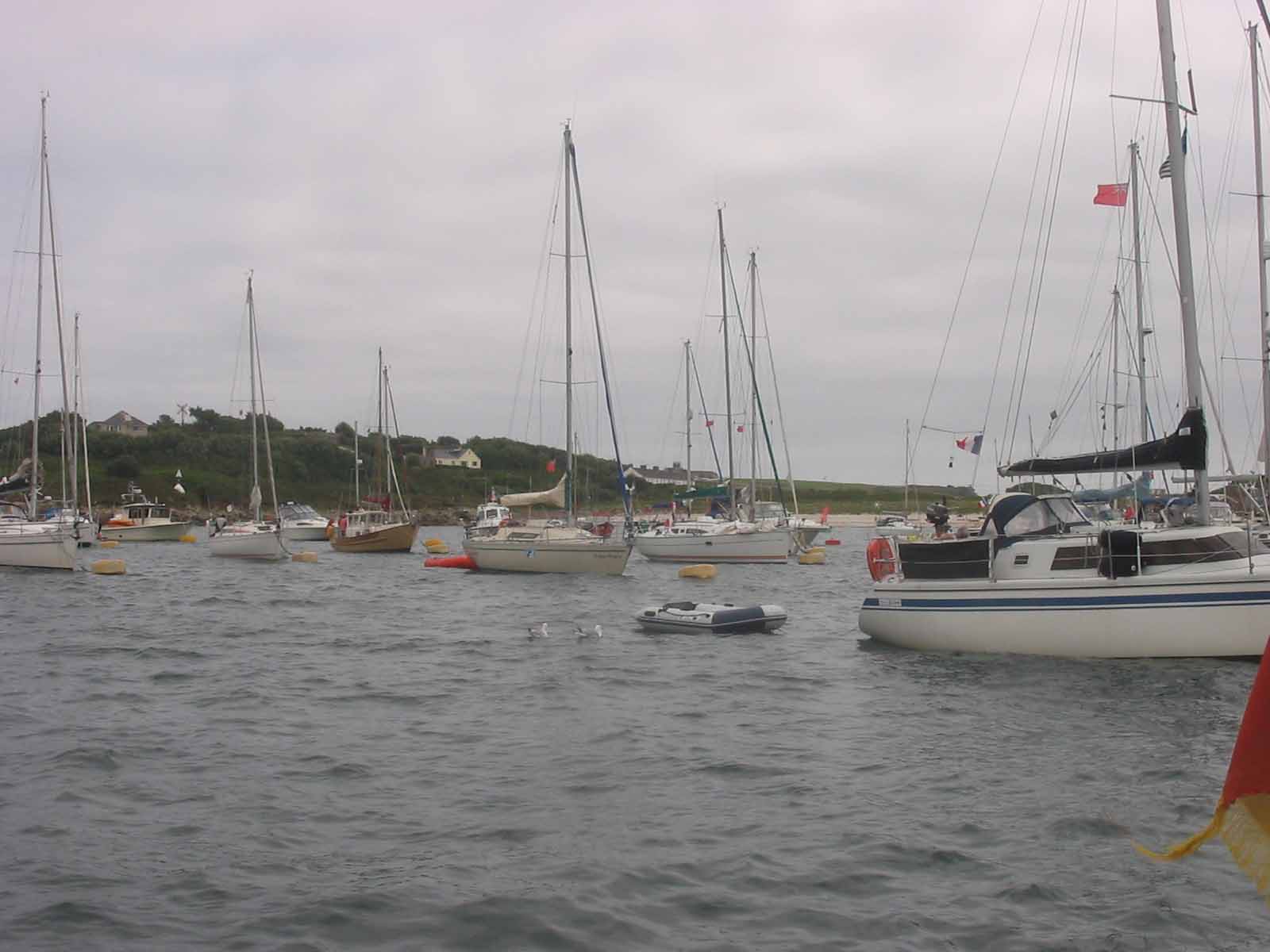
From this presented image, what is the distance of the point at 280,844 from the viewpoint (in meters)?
10.1

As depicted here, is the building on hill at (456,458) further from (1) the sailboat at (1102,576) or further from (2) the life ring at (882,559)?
(1) the sailboat at (1102,576)

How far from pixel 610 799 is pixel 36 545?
3802 centimetres

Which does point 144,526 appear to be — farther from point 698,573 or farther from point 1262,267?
point 1262,267

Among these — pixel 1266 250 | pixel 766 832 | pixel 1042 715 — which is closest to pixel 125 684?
pixel 766 832

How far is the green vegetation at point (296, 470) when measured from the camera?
110062 millimetres

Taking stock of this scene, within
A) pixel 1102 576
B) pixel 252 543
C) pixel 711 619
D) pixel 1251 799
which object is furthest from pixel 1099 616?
pixel 252 543

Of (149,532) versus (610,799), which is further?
(149,532)

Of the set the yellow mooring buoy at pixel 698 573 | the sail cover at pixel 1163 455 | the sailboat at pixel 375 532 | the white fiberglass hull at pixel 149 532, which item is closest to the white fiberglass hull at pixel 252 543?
the sailboat at pixel 375 532

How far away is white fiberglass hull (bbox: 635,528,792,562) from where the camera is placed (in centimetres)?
5222

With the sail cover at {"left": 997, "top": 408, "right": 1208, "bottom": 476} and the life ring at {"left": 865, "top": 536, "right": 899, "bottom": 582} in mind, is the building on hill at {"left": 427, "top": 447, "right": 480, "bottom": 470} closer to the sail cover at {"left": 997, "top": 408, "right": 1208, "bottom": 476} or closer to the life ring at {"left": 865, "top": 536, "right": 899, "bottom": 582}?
the life ring at {"left": 865, "top": 536, "right": 899, "bottom": 582}

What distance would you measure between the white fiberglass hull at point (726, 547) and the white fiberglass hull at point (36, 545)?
2570 centimetres

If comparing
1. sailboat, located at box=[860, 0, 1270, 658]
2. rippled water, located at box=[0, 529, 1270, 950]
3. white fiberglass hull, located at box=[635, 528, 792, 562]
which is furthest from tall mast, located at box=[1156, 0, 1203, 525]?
white fiberglass hull, located at box=[635, 528, 792, 562]

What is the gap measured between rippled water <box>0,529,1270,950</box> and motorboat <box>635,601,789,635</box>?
2029mm

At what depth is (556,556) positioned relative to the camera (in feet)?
140
